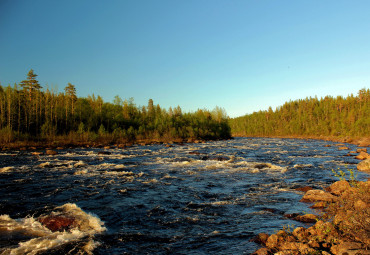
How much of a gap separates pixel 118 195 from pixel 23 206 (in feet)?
14.2

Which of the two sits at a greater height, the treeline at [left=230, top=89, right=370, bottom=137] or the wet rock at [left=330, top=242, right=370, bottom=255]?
the treeline at [left=230, top=89, right=370, bottom=137]

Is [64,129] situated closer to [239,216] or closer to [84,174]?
[84,174]

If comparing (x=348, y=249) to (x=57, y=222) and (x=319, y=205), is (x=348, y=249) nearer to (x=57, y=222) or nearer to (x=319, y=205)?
(x=319, y=205)

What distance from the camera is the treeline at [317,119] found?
89375mm

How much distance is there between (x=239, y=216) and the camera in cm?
912

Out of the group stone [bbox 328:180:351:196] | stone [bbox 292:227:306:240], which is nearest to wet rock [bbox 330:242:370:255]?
stone [bbox 292:227:306:240]

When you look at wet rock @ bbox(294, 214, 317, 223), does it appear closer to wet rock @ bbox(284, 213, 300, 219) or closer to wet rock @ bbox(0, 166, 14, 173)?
wet rock @ bbox(284, 213, 300, 219)

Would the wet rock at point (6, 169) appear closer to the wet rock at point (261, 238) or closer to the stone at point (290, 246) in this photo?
the wet rock at point (261, 238)

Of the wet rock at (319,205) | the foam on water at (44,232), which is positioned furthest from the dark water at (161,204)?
Answer: the wet rock at (319,205)

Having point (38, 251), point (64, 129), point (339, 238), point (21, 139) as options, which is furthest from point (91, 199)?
point (64, 129)

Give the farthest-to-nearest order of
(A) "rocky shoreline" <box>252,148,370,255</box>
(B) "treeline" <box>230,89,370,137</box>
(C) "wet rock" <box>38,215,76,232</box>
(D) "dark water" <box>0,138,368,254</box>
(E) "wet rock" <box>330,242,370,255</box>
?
(B) "treeline" <box>230,89,370,137</box>
(C) "wet rock" <box>38,215,76,232</box>
(D) "dark water" <box>0,138,368,254</box>
(A) "rocky shoreline" <box>252,148,370,255</box>
(E) "wet rock" <box>330,242,370,255</box>

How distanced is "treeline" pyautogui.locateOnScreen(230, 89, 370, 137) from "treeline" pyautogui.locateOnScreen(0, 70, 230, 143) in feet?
150

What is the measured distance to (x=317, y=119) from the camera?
11844 centimetres

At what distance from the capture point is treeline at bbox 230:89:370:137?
89375mm
